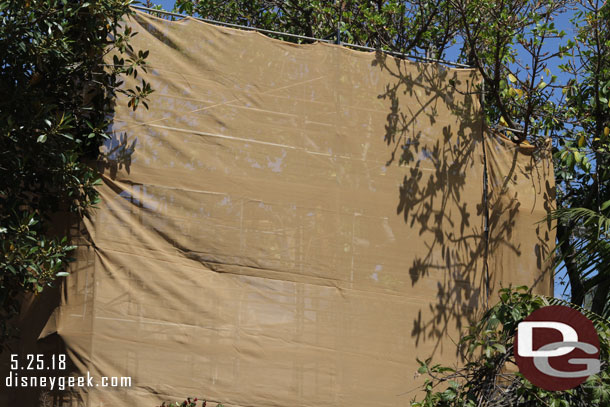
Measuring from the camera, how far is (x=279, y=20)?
14.2 metres

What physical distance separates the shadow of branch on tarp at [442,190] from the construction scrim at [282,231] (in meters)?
0.02

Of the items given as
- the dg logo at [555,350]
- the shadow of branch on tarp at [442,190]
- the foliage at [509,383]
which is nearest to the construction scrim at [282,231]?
the shadow of branch on tarp at [442,190]

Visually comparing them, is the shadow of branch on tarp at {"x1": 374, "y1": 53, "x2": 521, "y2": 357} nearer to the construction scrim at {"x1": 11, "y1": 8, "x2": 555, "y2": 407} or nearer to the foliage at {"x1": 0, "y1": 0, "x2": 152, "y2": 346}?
the construction scrim at {"x1": 11, "y1": 8, "x2": 555, "y2": 407}

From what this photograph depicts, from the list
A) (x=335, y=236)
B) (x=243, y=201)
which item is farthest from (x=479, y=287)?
(x=243, y=201)

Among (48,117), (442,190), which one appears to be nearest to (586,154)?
(442,190)

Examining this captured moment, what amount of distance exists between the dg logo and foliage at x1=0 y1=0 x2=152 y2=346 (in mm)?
3781

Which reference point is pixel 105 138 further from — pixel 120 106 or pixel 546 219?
pixel 546 219

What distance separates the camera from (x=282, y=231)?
8570mm

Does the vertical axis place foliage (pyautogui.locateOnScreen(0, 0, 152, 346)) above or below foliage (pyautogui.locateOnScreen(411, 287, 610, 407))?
above

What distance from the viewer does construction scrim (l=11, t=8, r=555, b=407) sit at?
26.0 ft

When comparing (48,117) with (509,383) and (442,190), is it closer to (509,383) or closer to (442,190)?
(442,190)

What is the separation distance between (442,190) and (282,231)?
6.44 feet

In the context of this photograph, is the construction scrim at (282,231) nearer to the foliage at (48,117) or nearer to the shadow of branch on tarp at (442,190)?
the shadow of branch on tarp at (442,190)

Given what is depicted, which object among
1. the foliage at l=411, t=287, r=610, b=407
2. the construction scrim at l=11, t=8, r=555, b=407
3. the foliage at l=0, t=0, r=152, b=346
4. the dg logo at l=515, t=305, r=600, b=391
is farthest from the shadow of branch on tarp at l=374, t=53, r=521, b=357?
the foliage at l=0, t=0, r=152, b=346
